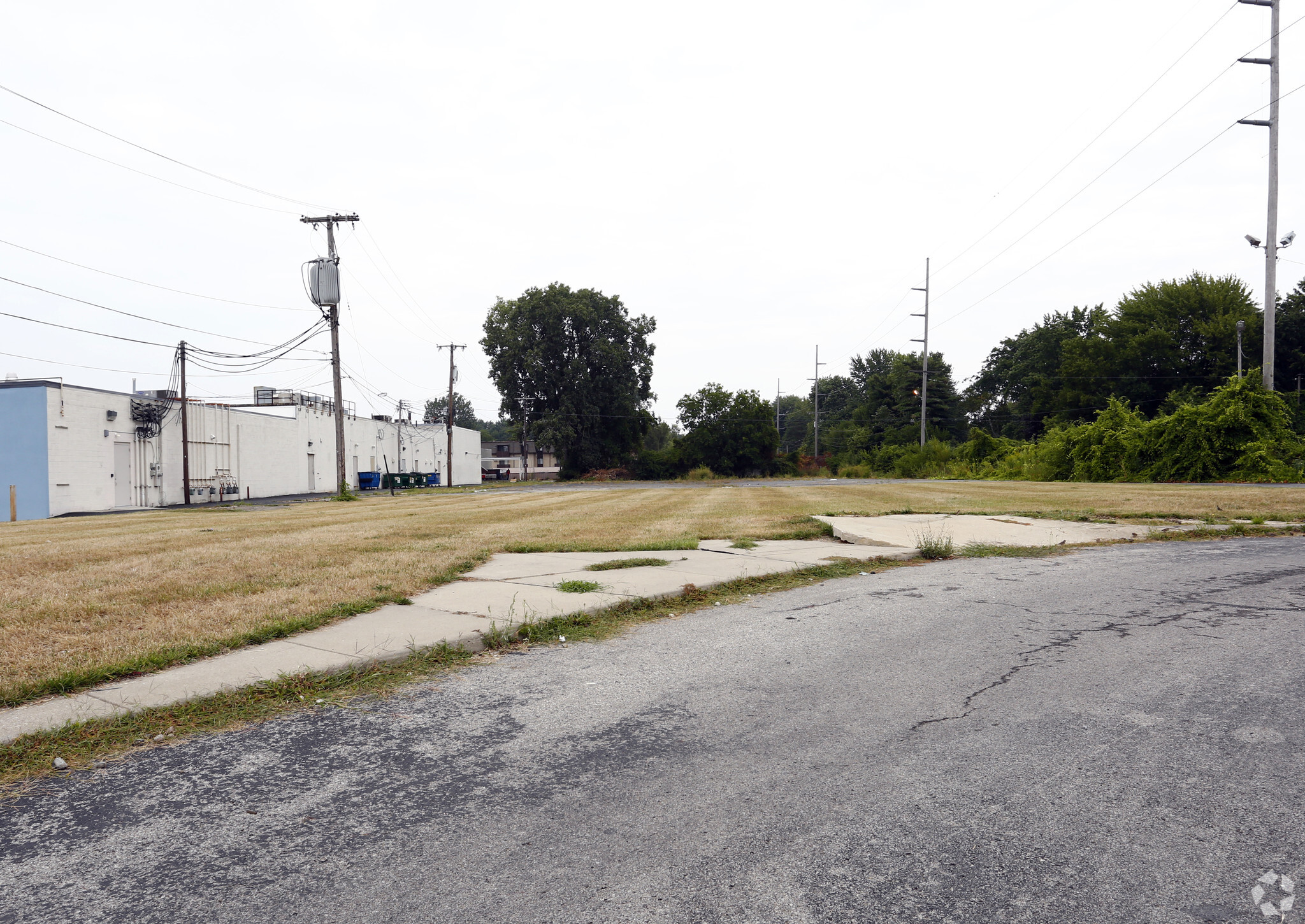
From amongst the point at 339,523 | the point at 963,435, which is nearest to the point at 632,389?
the point at 963,435

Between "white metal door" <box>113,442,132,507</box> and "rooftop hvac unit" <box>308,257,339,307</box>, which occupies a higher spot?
"rooftop hvac unit" <box>308,257,339,307</box>

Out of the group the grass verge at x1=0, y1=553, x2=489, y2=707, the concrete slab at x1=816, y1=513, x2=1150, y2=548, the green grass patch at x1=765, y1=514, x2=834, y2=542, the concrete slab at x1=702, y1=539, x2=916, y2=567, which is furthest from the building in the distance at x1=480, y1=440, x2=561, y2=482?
the grass verge at x1=0, y1=553, x2=489, y2=707

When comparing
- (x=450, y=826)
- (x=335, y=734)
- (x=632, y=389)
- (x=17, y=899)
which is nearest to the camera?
(x=17, y=899)

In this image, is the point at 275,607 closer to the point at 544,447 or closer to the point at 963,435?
the point at 544,447

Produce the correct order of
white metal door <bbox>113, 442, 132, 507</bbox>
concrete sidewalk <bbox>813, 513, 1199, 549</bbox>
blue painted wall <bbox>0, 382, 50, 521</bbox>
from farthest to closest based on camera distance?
white metal door <bbox>113, 442, 132, 507</bbox> < blue painted wall <bbox>0, 382, 50, 521</bbox> < concrete sidewalk <bbox>813, 513, 1199, 549</bbox>

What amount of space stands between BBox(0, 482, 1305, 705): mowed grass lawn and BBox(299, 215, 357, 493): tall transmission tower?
940 centimetres

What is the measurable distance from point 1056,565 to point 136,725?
8.94m

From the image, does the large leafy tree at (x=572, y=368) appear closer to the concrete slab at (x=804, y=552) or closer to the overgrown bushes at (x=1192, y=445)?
the overgrown bushes at (x=1192, y=445)

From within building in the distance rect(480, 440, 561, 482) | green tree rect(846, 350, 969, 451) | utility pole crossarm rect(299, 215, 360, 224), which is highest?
utility pole crossarm rect(299, 215, 360, 224)

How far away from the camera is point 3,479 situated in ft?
99.0

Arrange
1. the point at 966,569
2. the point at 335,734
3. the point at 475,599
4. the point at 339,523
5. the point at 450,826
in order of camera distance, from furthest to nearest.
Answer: the point at 339,523 → the point at 966,569 → the point at 475,599 → the point at 335,734 → the point at 450,826

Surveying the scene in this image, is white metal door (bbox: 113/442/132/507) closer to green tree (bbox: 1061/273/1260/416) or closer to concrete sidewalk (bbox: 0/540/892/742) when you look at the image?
concrete sidewalk (bbox: 0/540/892/742)

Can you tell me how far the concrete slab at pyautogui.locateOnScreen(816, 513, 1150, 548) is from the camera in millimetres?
10773

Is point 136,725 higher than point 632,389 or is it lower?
lower
